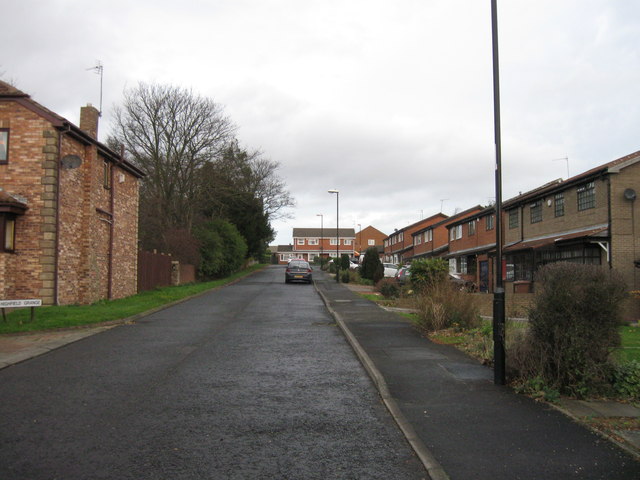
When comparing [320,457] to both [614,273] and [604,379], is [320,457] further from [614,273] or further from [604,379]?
[614,273]

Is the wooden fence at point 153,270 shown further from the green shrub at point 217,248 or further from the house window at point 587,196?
the house window at point 587,196

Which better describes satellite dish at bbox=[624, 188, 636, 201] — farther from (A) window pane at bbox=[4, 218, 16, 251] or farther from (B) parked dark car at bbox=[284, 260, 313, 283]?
(B) parked dark car at bbox=[284, 260, 313, 283]

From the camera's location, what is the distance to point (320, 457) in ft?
15.3

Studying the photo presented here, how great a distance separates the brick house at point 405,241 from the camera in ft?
202

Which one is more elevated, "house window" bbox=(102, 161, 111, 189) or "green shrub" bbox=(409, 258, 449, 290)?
"house window" bbox=(102, 161, 111, 189)

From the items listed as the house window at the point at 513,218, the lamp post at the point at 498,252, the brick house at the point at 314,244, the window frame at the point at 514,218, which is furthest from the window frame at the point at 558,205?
the brick house at the point at 314,244

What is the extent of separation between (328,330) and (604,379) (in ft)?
24.7

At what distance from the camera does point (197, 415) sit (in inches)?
233

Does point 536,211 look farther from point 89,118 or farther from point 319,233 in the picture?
point 319,233

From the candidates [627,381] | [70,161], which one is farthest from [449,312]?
[70,161]

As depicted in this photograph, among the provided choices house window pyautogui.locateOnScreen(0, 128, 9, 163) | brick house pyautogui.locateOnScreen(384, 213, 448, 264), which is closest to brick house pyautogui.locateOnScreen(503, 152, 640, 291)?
house window pyautogui.locateOnScreen(0, 128, 9, 163)

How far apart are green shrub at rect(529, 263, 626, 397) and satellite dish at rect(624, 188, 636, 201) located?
597 inches

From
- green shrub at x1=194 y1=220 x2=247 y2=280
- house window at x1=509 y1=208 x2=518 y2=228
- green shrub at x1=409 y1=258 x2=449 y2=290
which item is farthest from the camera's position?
green shrub at x1=194 y1=220 x2=247 y2=280

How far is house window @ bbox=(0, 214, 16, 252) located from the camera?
Result: 52.0 feet
